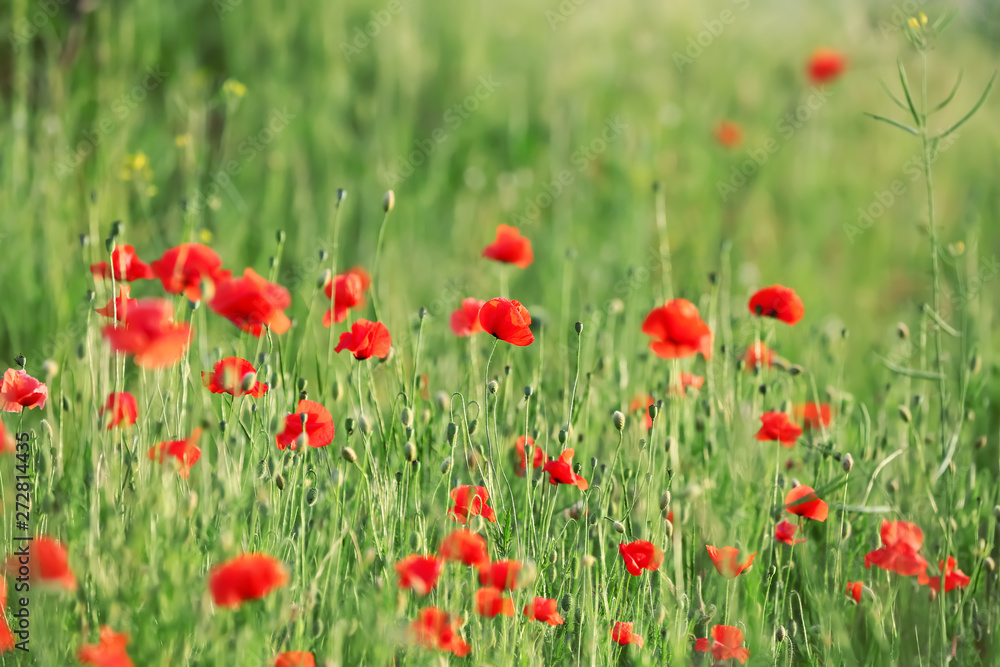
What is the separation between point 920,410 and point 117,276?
7.65ft

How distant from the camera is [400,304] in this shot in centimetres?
382

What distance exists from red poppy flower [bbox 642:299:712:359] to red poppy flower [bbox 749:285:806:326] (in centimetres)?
37

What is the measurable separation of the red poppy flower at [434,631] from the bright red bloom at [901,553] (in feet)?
3.07

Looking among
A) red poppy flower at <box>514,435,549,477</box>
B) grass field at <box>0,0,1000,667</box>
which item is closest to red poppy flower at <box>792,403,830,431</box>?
grass field at <box>0,0,1000,667</box>

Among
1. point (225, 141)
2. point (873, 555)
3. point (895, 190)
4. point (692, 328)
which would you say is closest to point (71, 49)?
point (225, 141)

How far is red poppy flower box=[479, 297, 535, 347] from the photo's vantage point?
1.91 m

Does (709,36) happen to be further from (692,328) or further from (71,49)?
(692,328)

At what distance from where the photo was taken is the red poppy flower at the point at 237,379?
1797 millimetres

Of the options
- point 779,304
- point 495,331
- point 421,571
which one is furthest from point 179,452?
point 779,304

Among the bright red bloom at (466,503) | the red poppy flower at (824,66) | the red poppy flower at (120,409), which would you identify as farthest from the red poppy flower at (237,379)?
the red poppy flower at (824,66)

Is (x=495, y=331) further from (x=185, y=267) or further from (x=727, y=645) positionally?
(x=727, y=645)

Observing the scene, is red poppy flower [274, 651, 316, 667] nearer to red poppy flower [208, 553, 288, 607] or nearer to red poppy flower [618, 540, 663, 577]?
red poppy flower [208, 553, 288, 607]

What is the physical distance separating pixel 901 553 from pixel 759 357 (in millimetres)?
701

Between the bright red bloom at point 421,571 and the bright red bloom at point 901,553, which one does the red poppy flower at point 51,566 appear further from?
the bright red bloom at point 901,553
